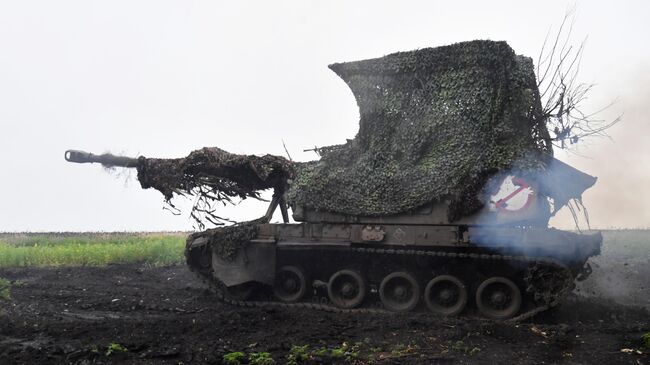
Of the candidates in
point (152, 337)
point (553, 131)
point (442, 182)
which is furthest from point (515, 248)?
point (152, 337)

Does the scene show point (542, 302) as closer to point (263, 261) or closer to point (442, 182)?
point (442, 182)

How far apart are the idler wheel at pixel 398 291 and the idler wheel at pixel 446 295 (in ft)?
1.05

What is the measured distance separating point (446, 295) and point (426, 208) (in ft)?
5.68

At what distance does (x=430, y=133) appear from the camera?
13.0m

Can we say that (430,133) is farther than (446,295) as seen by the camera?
Yes

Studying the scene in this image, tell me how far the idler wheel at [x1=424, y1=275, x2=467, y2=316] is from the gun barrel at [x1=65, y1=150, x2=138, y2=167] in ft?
26.6

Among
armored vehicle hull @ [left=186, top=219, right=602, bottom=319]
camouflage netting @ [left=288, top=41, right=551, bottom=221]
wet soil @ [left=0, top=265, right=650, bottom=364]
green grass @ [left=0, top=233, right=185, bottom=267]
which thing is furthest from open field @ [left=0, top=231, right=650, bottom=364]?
green grass @ [left=0, top=233, right=185, bottom=267]

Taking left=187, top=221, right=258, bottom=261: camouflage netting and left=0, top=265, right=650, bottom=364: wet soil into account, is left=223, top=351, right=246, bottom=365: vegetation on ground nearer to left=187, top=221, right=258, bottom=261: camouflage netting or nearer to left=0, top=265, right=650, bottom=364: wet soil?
left=0, top=265, right=650, bottom=364: wet soil

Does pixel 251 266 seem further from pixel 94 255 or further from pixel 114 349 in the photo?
pixel 94 255

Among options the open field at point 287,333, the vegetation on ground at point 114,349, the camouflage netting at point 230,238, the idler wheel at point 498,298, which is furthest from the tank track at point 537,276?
the vegetation on ground at point 114,349

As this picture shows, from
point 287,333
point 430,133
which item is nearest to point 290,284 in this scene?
point 287,333

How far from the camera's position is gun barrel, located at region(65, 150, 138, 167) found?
16.2 meters

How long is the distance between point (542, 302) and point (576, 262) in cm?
99

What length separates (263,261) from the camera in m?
14.4
